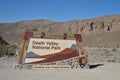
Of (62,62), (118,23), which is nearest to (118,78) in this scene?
(62,62)

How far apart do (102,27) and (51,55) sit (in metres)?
157

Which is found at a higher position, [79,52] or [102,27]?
[102,27]

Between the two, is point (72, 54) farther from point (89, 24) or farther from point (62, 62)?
point (89, 24)

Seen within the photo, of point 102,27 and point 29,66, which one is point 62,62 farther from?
point 102,27

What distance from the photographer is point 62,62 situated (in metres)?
21.7

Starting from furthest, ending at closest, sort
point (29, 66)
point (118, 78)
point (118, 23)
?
point (118, 23) < point (29, 66) < point (118, 78)

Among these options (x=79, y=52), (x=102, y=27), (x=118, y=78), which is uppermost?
(x=102, y=27)

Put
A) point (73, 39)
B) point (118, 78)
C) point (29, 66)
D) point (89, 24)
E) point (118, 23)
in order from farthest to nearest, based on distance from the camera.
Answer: point (89, 24), point (118, 23), point (73, 39), point (29, 66), point (118, 78)

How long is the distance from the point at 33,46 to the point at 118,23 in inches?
6109

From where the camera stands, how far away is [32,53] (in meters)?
21.3

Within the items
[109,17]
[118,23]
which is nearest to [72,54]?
[118,23]

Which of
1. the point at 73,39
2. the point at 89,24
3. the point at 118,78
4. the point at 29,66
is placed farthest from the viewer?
the point at 89,24

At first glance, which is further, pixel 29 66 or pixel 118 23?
pixel 118 23

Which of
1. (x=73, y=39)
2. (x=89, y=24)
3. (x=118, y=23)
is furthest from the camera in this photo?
(x=89, y=24)
